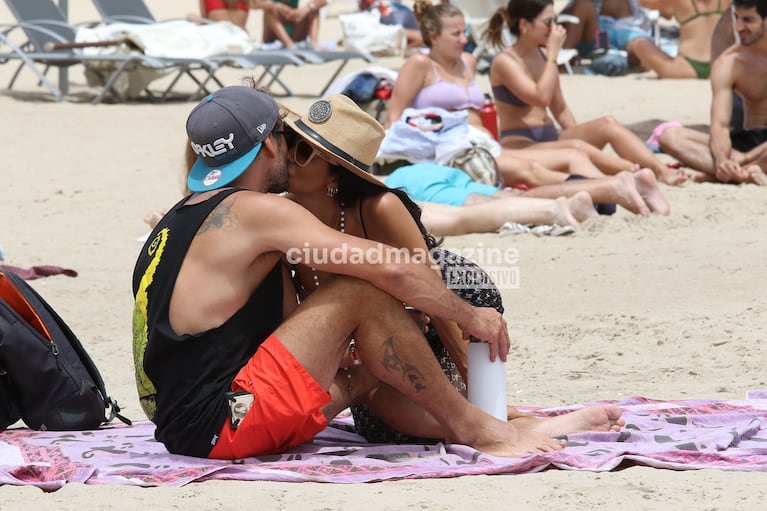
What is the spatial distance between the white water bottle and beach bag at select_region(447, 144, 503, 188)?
353 centimetres

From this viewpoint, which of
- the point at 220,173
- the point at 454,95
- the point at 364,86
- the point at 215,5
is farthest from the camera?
the point at 215,5

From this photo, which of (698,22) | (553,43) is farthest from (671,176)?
(698,22)

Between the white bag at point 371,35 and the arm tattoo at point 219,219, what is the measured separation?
1018 centimetres

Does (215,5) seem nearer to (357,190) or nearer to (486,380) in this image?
(357,190)

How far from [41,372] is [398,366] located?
3.44 feet

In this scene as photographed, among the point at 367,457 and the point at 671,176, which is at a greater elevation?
the point at 671,176

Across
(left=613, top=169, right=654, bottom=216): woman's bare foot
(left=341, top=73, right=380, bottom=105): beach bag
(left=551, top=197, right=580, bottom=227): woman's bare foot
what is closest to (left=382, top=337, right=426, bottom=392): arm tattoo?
(left=551, top=197, right=580, bottom=227): woman's bare foot

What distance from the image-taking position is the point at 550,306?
4.88m

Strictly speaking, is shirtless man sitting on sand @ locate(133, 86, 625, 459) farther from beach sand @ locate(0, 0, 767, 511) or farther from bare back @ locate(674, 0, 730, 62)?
bare back @ locate(674, 0, 730, 62)

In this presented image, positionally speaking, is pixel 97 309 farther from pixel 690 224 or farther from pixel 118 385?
pixel 690 224

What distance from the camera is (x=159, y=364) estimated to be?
2934 millimetres

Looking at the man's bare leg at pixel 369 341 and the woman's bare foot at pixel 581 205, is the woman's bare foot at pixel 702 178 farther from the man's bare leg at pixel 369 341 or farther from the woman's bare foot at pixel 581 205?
the man's bare leg at pixel 369 341

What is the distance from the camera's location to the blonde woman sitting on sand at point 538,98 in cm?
709
